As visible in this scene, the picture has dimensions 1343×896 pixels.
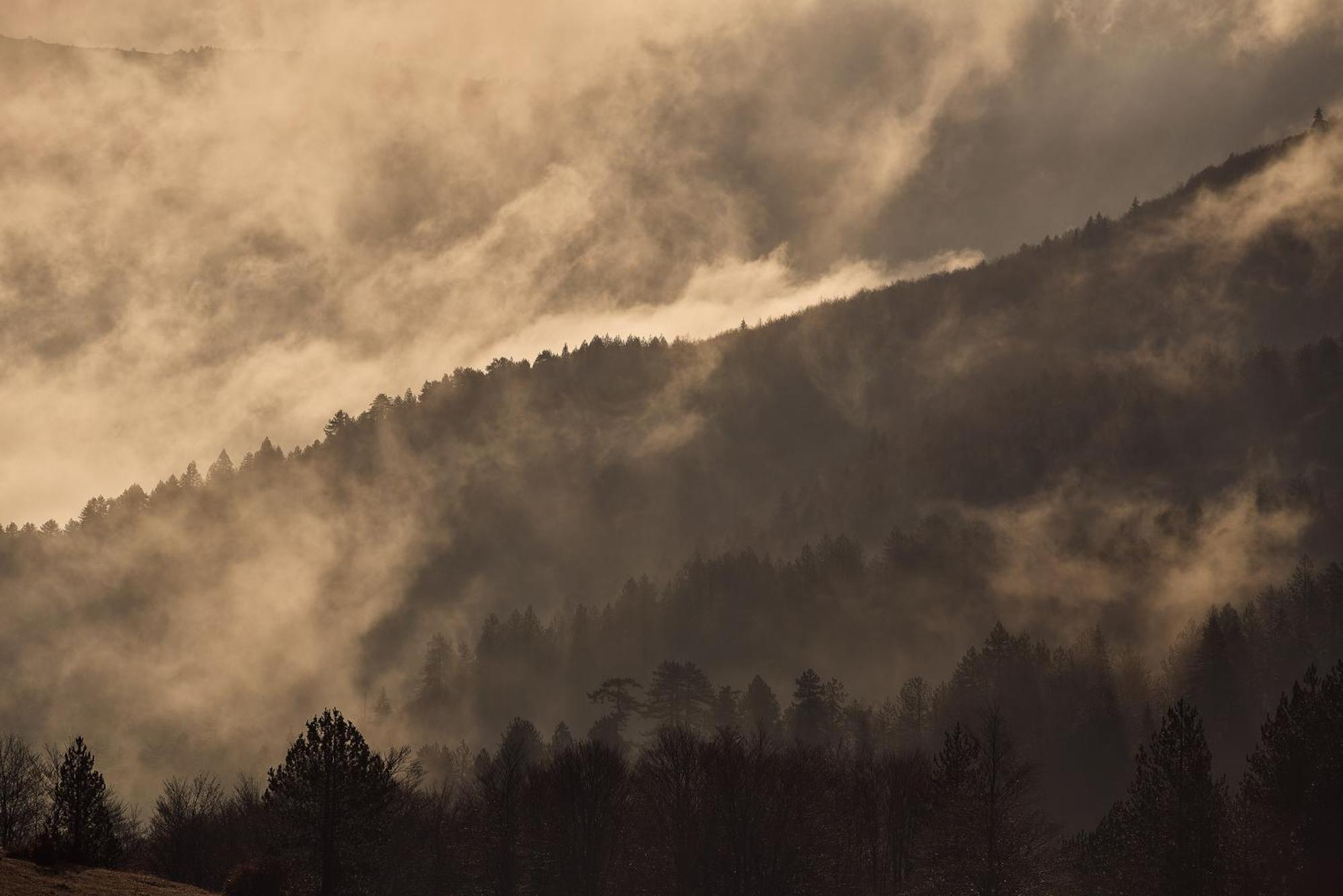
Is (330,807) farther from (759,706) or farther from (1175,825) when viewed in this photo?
(759,706)

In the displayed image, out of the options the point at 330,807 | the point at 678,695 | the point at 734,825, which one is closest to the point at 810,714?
the point at 678,695

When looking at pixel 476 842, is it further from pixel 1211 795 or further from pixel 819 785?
pixel 1211 795

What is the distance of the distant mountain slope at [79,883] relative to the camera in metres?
40.1

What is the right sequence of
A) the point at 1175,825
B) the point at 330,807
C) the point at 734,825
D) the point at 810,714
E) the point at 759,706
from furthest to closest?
1. the point at 759,706
2. the point at 810,714
3. the point at 734,825
4. the point at 330,807
5. the point at 1175,825

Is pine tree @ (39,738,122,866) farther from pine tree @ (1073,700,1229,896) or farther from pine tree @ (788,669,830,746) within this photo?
pine tree @ (788,669,830,746)

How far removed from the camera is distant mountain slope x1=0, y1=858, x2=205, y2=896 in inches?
1580

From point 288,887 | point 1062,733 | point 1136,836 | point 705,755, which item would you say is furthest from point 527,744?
point 1136,836

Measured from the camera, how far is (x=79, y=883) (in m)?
43.6

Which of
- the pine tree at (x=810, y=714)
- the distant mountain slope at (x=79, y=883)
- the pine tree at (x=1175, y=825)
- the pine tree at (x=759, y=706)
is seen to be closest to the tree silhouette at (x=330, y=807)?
the distant mountain slope at (x=79, y=883)

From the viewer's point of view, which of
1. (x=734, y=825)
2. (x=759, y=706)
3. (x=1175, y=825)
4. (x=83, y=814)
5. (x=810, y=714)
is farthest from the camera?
(x=759, y=706)

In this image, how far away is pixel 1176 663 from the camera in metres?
180

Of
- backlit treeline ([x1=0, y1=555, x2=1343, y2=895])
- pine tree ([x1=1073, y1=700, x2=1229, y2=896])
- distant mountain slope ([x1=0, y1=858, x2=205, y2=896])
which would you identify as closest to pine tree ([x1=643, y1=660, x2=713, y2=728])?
backlit treeline ([x1=0, y1=555, x2=1343, y2=895])

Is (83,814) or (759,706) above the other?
(759,706)

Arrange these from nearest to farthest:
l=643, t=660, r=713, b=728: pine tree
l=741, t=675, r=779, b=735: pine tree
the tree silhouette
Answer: the tree silhouette → l=643, t=660, r=713, b=728: pine tree → l=741, t=675, r=779, b=735: pine tree
